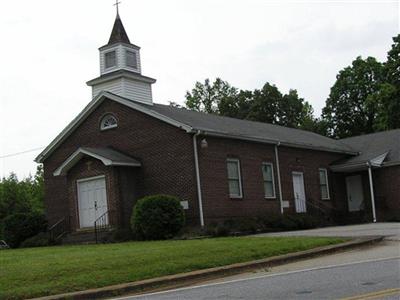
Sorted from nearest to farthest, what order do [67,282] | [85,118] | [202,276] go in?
1. [67,282]
2. [202,276]
3. [85,118]

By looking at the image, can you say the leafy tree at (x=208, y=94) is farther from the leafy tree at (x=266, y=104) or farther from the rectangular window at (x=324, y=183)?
the rectangular window at (x=324, y=183)

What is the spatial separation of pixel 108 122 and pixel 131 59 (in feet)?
10.1

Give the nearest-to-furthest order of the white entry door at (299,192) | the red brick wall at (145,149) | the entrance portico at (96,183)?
the red brick wall at (145,149) → the entrance portico at (96,183) → the white entry door at (299,192)

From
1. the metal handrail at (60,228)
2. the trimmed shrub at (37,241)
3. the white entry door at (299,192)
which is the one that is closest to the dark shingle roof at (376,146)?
the white entry door at (299,192)

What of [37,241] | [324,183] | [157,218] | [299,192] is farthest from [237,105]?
[157,218]

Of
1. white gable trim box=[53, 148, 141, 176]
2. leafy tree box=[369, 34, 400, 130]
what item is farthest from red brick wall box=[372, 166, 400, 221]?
white gable trim box=[53, 148, 141, 176]

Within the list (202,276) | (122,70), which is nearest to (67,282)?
(202,276)

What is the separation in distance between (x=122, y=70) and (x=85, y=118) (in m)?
2.83

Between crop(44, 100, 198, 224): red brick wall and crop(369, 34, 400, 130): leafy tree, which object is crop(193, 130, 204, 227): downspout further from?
crop(369, 34, 400, 130): leafy tree

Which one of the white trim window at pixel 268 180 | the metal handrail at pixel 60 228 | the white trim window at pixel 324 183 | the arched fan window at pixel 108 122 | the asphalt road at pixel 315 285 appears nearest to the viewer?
the asphalt road at pixel 315 285

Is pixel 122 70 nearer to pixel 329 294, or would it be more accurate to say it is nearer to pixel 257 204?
pixel 257 204

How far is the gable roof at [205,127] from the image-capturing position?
83.4 ft

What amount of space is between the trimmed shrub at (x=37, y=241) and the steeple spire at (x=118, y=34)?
29.6 feet

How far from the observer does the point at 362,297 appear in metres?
8.78
